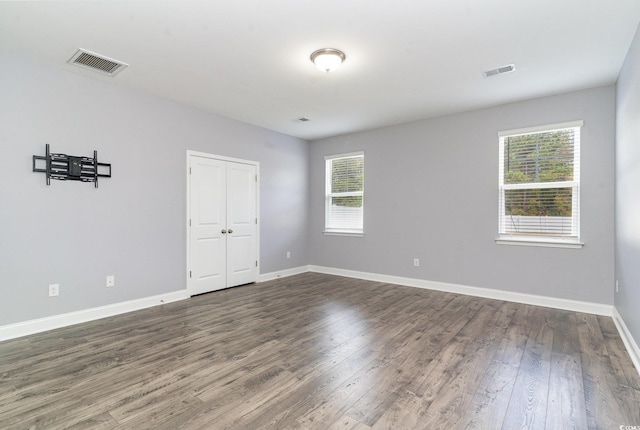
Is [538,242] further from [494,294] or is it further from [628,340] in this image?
[628,340]

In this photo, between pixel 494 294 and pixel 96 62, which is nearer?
pixel 96 62

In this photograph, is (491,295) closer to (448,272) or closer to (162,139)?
(448,272)

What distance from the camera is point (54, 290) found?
342cm

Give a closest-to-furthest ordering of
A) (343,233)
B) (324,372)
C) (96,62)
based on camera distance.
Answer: (324,372) → (96,62) → (343,233)

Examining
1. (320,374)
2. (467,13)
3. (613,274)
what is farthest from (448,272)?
(467,13)

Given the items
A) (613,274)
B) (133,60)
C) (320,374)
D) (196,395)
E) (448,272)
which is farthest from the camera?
(448,272)

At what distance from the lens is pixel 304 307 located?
416 cm

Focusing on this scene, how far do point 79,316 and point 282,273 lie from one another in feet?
10.8

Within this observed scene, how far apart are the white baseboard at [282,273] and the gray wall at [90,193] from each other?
5.26 feet

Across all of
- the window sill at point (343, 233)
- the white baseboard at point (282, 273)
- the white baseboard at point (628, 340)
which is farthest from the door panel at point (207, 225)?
the white baseboard at point (628, 340)

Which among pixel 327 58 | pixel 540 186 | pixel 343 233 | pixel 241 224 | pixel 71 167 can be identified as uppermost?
pixel 327 58

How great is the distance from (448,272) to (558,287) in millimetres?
1407

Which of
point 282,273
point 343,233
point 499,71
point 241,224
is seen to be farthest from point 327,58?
point 282,273

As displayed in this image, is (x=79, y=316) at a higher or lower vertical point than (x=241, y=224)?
lower
